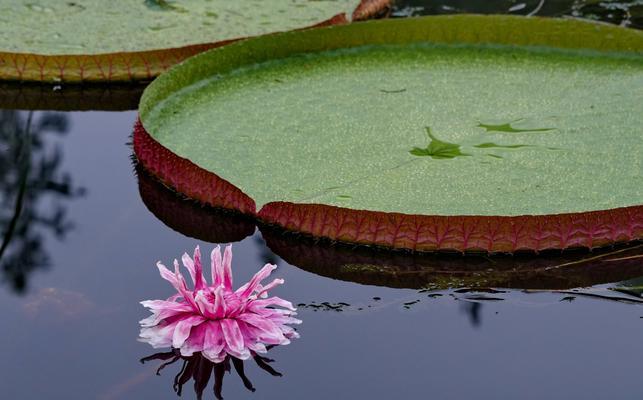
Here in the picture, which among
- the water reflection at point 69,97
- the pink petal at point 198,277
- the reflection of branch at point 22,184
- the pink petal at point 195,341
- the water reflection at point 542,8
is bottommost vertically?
the water reflection at point 69,97

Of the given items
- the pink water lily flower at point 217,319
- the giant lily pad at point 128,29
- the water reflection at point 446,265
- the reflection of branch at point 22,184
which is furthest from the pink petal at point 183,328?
the giant lily pad at point 128,29

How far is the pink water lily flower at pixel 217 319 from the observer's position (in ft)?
6.46

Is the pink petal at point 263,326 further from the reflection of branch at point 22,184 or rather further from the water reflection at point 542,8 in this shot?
the water reflection at point 542,8

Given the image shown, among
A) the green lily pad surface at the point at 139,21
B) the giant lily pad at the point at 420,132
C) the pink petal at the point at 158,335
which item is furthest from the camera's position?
the green lily pad surface at the point at 139,21

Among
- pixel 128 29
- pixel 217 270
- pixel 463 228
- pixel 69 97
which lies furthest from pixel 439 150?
pixel 128 29

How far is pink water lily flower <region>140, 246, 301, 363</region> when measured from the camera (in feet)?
6.46

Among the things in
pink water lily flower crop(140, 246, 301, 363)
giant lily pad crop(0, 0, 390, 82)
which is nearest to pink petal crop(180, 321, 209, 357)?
pink water lily flower crop(140, 246, 301, 363)

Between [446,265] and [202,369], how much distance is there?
0.65 meters

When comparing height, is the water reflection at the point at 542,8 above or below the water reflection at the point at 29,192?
above

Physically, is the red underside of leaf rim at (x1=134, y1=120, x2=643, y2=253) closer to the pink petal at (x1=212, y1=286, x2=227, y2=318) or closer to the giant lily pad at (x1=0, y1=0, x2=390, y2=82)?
the pink petal at (x1=212, y1=286, x2=227, y2=318)

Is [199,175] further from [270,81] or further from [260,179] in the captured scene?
[270,81]

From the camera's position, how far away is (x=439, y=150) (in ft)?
9.05

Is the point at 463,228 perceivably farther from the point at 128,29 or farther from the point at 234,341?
the point at 128,29

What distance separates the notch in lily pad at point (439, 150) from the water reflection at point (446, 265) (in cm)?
41
